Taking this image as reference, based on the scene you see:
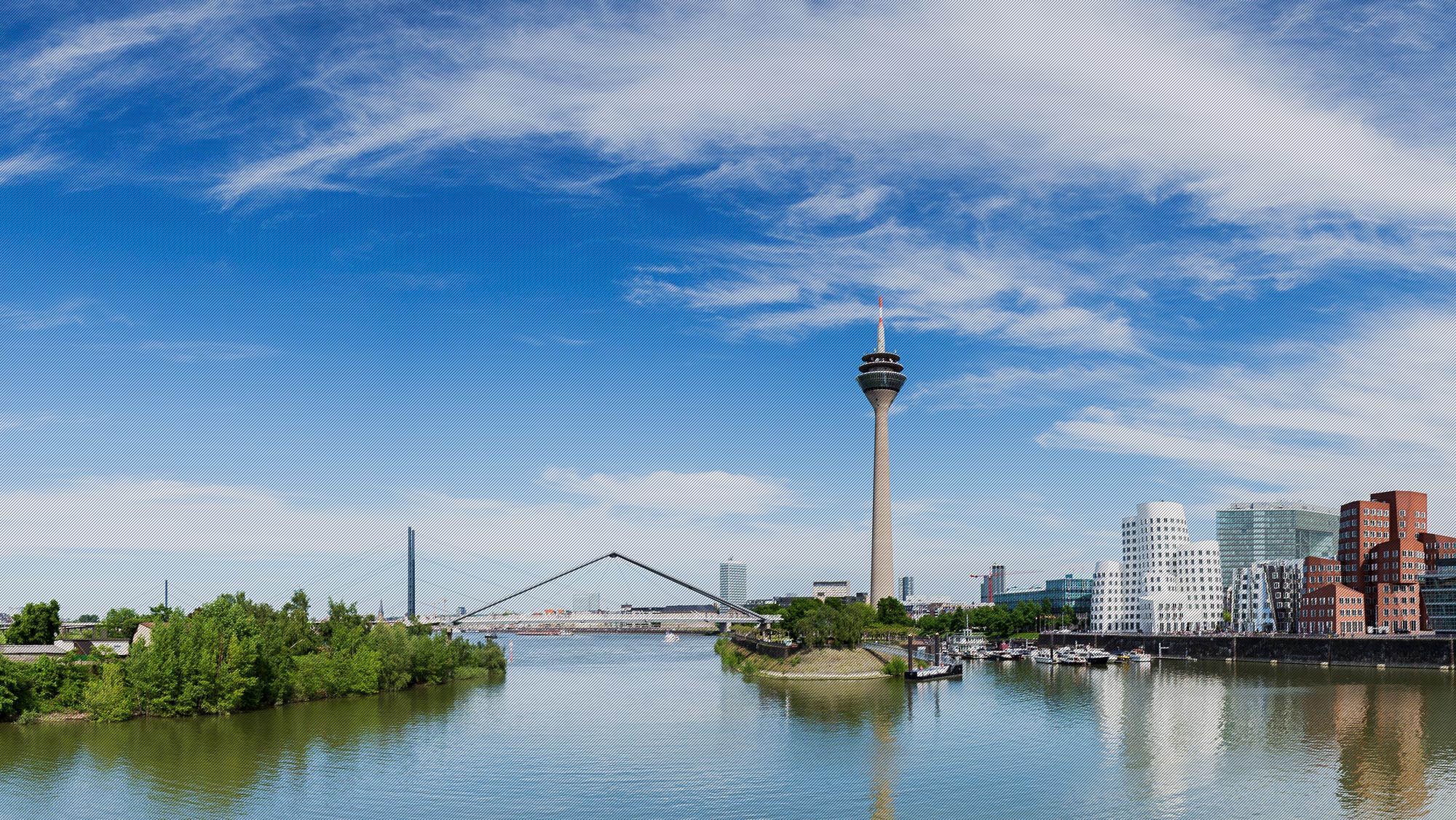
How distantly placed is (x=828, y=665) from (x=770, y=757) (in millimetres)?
40913

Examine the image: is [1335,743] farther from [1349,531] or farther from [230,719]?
[1349,531]

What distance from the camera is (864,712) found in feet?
198

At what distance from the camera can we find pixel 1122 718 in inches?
2319

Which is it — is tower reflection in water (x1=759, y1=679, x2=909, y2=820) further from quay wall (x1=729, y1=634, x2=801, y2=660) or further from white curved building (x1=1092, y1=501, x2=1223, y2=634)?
white curved building (x1=1092, y1=501, x2=1223, y2=634)

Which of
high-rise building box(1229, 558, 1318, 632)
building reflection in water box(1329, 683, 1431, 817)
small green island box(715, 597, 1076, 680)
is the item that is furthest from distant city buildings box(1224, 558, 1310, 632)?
building reflection in water box(1329, 683, 1431, 817)

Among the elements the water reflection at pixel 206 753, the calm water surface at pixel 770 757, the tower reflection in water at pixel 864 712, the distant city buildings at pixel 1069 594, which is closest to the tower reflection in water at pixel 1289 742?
the calm water surface at pixel 770 757

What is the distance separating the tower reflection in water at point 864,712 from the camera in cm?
3958

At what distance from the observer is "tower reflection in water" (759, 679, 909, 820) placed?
39.6 meters

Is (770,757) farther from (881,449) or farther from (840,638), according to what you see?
(881,449)

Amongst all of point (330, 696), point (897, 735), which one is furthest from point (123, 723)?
point (897, 735)

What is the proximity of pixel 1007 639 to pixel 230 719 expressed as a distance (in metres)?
104

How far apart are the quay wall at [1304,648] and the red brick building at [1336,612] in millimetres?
9934

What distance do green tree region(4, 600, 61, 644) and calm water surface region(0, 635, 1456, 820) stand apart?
19.3 meters

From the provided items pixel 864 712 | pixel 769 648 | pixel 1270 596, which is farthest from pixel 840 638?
pixel 1270 596
